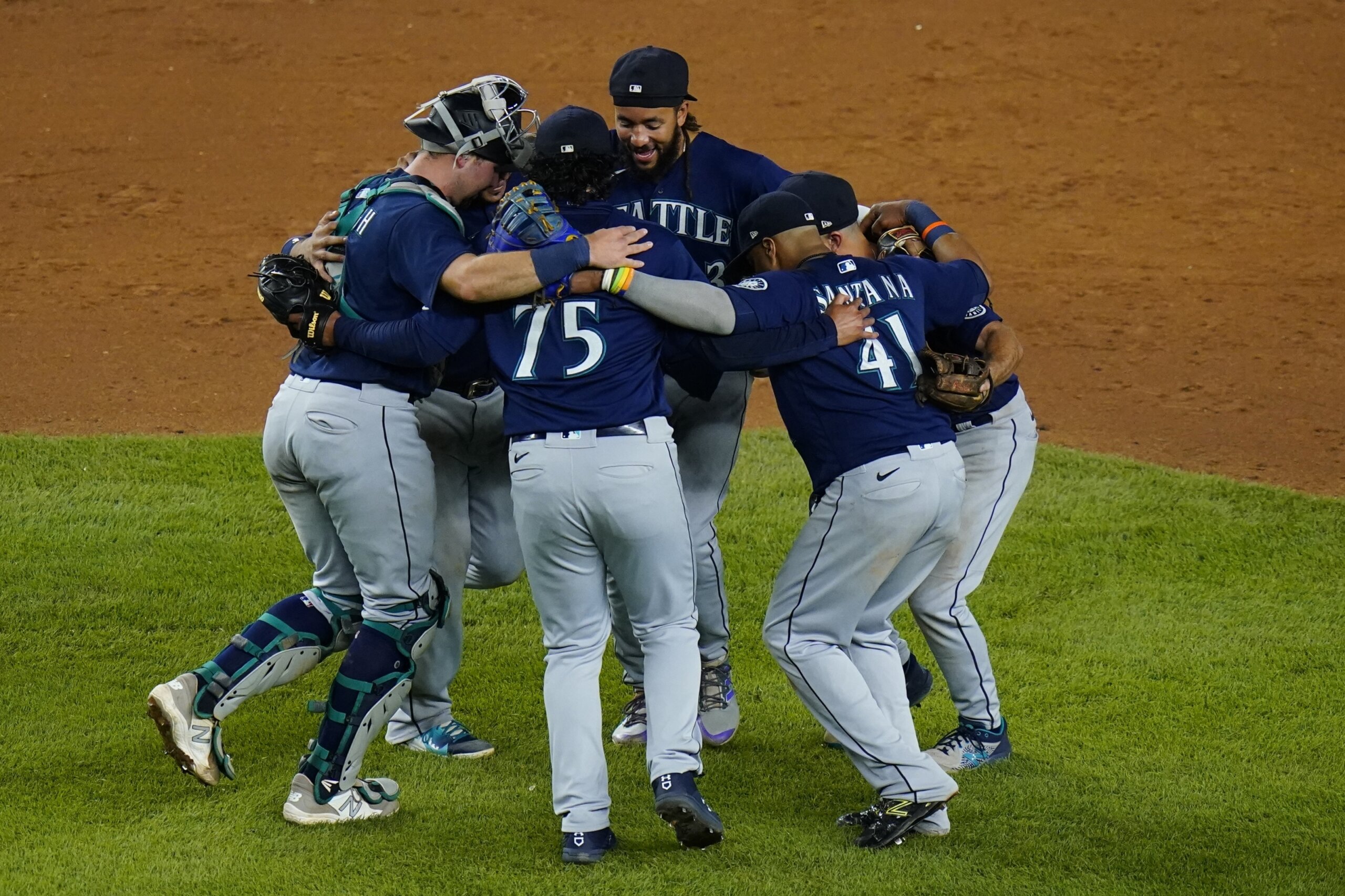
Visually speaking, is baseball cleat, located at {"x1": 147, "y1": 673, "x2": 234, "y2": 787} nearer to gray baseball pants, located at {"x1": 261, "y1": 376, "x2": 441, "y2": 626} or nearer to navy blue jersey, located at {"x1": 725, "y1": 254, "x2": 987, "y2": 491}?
gray baseball pants, located at {"x1": 261, "y1": 376, "x2": 441, "y2": 626}

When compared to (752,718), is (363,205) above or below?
above

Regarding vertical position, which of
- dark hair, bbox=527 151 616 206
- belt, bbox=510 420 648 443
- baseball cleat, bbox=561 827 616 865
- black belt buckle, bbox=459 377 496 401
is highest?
dark hair, bbox=527 151 616 206

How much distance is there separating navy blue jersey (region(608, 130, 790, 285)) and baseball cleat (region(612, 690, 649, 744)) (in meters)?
1.37

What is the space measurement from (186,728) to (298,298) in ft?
3.89

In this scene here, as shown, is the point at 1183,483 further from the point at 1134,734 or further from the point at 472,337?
the point at 472,337

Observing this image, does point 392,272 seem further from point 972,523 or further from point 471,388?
point 972,523

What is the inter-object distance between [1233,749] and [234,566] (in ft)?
12.6

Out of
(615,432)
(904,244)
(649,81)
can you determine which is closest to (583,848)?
(615,432)

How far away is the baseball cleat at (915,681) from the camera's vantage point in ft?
15.4

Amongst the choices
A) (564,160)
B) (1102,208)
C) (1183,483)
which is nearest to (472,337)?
(564,160)

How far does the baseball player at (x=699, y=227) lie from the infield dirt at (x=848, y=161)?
11.6ft

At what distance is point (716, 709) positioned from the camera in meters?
4.57

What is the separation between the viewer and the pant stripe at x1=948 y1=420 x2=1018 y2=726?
424cm

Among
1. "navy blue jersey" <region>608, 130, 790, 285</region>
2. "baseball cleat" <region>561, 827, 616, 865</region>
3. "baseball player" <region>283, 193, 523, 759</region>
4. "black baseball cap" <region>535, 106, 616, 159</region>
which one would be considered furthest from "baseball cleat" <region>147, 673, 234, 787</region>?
"navy blue jersey" <region>608, 130, 790, 285</region>
